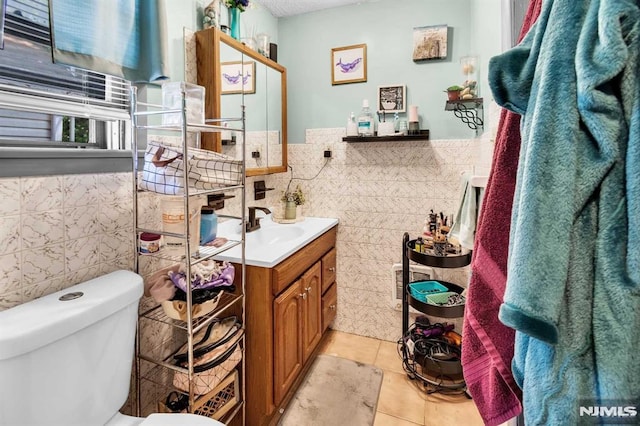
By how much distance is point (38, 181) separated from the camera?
95 centimetres

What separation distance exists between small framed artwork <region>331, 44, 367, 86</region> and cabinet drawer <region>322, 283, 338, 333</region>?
152 centimetres

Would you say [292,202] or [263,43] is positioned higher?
[263,43]

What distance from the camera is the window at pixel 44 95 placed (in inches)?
36.8

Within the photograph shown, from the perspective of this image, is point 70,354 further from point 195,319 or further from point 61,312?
point 195,319

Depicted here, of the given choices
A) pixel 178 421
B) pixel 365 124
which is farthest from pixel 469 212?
pixel 178 421

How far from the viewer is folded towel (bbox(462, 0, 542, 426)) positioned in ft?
2.04

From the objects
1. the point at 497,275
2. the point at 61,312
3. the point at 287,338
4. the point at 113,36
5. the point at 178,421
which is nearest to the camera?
the point at 497,275

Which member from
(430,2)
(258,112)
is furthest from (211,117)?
(430,2)

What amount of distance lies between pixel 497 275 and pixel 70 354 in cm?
108

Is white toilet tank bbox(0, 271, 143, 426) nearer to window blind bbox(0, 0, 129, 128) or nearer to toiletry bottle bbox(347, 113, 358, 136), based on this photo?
window blind bbox(0, 0, 129, 128)

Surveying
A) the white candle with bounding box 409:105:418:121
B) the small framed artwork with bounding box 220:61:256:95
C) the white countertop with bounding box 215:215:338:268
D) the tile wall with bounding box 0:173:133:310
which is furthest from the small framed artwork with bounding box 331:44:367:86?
the tile wall with bounding box 0:173:133:310

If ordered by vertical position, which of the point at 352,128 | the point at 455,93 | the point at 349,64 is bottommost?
the point at 352,128

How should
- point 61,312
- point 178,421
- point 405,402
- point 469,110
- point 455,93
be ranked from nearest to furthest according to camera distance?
1. point 61,312
2. point 178,421
3. point 405,402
4. point 455,93
5. point 469,110

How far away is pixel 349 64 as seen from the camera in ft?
7.41
